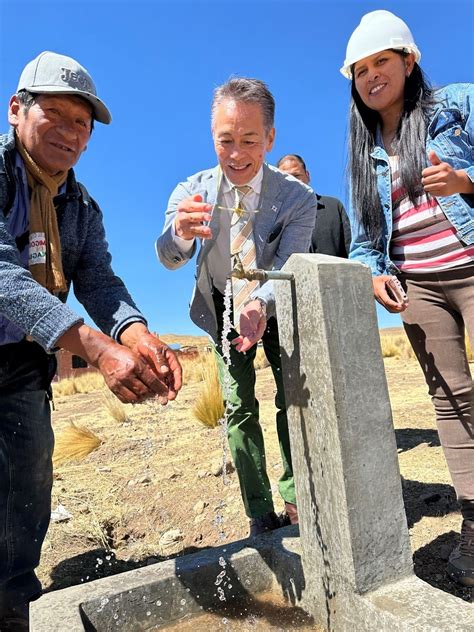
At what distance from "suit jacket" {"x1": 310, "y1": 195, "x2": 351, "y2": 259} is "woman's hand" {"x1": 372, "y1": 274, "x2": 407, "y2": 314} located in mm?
1986

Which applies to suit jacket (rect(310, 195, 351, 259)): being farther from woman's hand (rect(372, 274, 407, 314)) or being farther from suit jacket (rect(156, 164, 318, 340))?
woman's hand (rect(372, 274, 407, 314))

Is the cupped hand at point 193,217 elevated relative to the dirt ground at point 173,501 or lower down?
elevated

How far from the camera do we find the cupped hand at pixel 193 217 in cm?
222

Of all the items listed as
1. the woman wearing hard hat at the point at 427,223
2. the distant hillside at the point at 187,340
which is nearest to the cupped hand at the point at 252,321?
the woman wearing hard hat at the point at 427,223

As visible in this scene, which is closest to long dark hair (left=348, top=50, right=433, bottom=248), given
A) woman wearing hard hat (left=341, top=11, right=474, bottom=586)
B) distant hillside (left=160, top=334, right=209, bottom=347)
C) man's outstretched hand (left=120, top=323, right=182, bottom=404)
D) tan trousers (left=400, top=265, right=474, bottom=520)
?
woman wearing hard hat (left=341, top=11, right=474, bottom=586)

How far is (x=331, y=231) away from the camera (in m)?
4.48

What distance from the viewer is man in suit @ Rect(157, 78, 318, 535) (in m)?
2.58

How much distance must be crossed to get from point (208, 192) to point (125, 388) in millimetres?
1402

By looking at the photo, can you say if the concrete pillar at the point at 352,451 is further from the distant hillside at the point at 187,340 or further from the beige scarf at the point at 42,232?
the distant hillside at the point at 187,340

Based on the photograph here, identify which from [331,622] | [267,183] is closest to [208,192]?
[267,183]

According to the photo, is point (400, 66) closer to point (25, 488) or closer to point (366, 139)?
point (366, 139)

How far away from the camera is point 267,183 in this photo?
9.25ft

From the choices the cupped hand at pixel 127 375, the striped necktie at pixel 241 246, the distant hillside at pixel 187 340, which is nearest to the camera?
the cupped hand at pixel 127 375

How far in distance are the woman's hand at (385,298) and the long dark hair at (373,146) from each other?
12.6 inches
